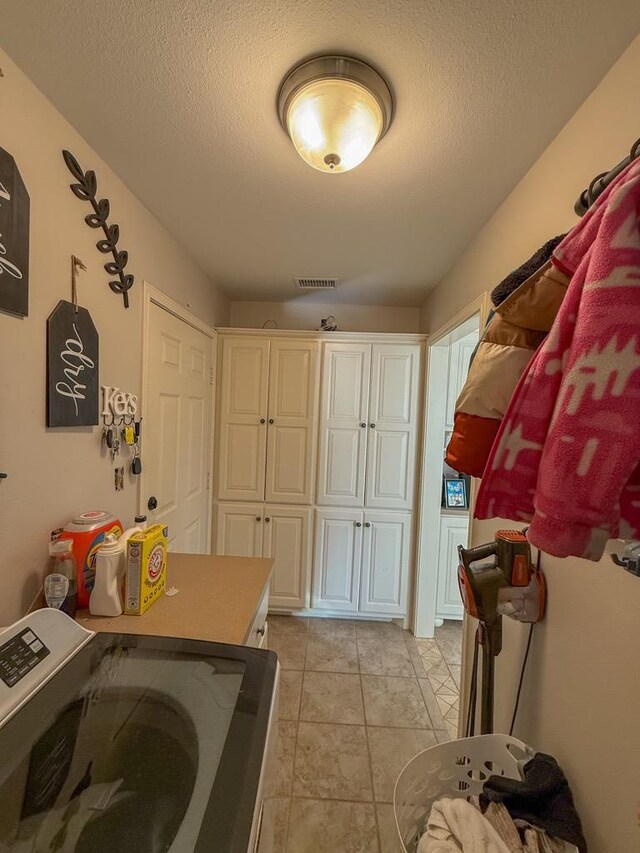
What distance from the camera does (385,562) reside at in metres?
2.50

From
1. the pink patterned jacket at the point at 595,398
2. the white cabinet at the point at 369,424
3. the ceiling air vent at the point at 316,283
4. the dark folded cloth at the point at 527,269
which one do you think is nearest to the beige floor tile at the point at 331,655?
the white cabinet at the point at 369,424

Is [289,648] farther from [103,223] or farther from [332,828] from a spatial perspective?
[103,223]

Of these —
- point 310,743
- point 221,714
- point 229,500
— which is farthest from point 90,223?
point 310,743

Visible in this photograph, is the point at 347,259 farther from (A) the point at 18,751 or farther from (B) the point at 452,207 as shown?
(A) the point at 18,751

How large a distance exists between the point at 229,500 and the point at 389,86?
234 cm

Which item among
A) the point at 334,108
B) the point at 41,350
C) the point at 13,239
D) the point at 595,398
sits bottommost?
the point at 595,398

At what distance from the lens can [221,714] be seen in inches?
27.3

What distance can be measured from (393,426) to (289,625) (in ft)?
5.31

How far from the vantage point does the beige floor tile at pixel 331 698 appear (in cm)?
176

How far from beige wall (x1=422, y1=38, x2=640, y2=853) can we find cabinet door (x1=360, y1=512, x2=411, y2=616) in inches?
49.5

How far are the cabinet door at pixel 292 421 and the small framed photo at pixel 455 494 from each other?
968 millimetres

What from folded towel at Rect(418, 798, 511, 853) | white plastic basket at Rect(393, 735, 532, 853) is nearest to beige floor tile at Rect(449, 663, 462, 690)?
white plastic basket at Rect(393, 735, 532, 853)

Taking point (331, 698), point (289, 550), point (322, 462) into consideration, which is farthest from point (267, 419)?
point (331, 698)

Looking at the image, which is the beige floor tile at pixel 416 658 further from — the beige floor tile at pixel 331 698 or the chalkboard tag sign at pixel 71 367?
the chalkboard tag sign at pixel 71 367
